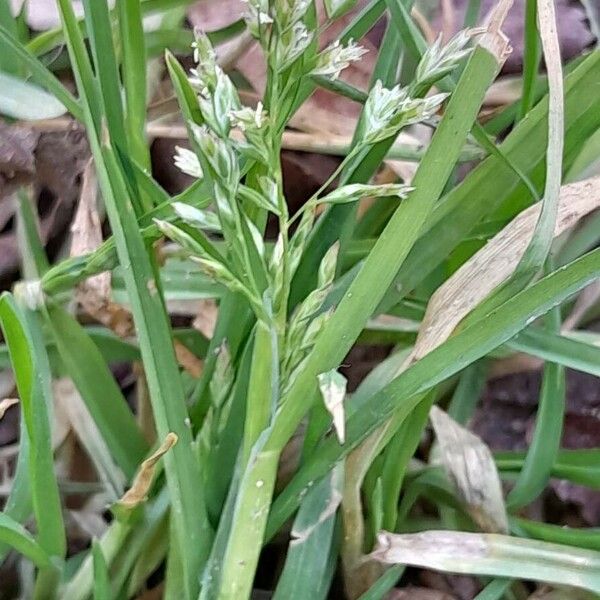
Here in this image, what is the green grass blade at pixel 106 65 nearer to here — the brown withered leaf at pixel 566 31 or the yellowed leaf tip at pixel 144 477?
the yellowed leaf tip at pixel 144 477

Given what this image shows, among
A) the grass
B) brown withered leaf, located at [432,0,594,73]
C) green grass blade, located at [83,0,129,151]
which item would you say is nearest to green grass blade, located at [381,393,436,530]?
the grass

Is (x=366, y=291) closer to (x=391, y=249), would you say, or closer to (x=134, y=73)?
(x=391, y=249)

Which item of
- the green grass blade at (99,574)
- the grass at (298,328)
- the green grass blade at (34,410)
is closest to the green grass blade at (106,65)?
the grass at (298,328)

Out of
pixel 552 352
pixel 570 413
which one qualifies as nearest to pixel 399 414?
pixel 552 352

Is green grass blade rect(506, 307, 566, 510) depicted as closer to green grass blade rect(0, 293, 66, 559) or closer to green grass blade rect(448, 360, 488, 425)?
green grass blade rect(448, 360, 488, 425)

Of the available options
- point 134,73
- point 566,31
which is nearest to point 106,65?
point 134,73

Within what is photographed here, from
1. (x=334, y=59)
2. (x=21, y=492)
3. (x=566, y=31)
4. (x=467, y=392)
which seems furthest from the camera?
(x=566, y=31)

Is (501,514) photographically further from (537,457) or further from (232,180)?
(232,180)
